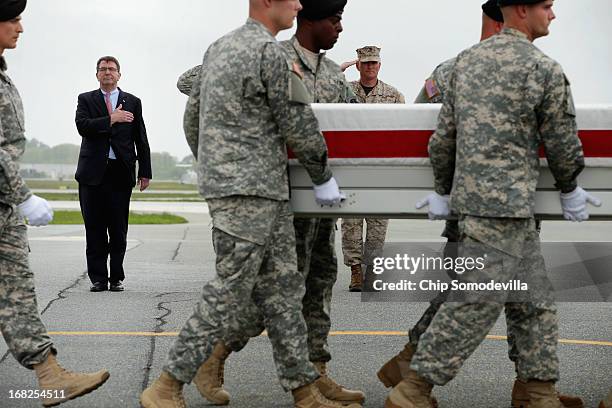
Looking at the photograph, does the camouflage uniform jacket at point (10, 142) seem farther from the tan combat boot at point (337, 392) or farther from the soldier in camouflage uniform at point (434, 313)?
the soldier in camouflage uniform at point (434, 313)

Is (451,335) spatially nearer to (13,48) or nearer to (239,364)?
(239,364)

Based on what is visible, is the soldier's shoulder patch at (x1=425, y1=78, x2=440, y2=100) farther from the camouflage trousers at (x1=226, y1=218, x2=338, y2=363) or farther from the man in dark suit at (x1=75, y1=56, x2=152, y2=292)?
the man in dark suit at (x1=75, y1=56, x2=152, y2=292)

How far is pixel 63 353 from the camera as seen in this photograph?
6.57 metres

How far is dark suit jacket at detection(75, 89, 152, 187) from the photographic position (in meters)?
9.70

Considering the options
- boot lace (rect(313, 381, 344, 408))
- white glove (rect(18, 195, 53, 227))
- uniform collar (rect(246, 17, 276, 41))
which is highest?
uniform collar (rect(246, 17, 276, 41))

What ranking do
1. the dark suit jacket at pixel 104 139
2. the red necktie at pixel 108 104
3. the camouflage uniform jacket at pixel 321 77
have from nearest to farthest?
1. the camouflage uniform jacket at pixel 321 77
2. the dark suit jacket at pixel 104 139
3. the red necktie at pixel 108 104

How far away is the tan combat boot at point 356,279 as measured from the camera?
32.0 feet

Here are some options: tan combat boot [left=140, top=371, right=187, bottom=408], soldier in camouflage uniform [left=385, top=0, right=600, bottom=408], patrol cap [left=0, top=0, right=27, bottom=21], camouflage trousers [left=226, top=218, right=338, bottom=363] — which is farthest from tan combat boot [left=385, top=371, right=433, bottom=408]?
patrol cap [left=0, top=0, right=27, bottom=21]

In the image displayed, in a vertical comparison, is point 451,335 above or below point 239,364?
above

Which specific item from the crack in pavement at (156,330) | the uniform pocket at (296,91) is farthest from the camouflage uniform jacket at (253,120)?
the crack in pavement at (156,330)

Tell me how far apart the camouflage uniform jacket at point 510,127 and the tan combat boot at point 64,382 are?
172 centimetres

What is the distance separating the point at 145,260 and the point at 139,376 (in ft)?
24.3

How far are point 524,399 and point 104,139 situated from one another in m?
5.52

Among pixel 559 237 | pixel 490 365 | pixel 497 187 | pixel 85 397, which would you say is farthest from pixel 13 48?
pixel 559 237
